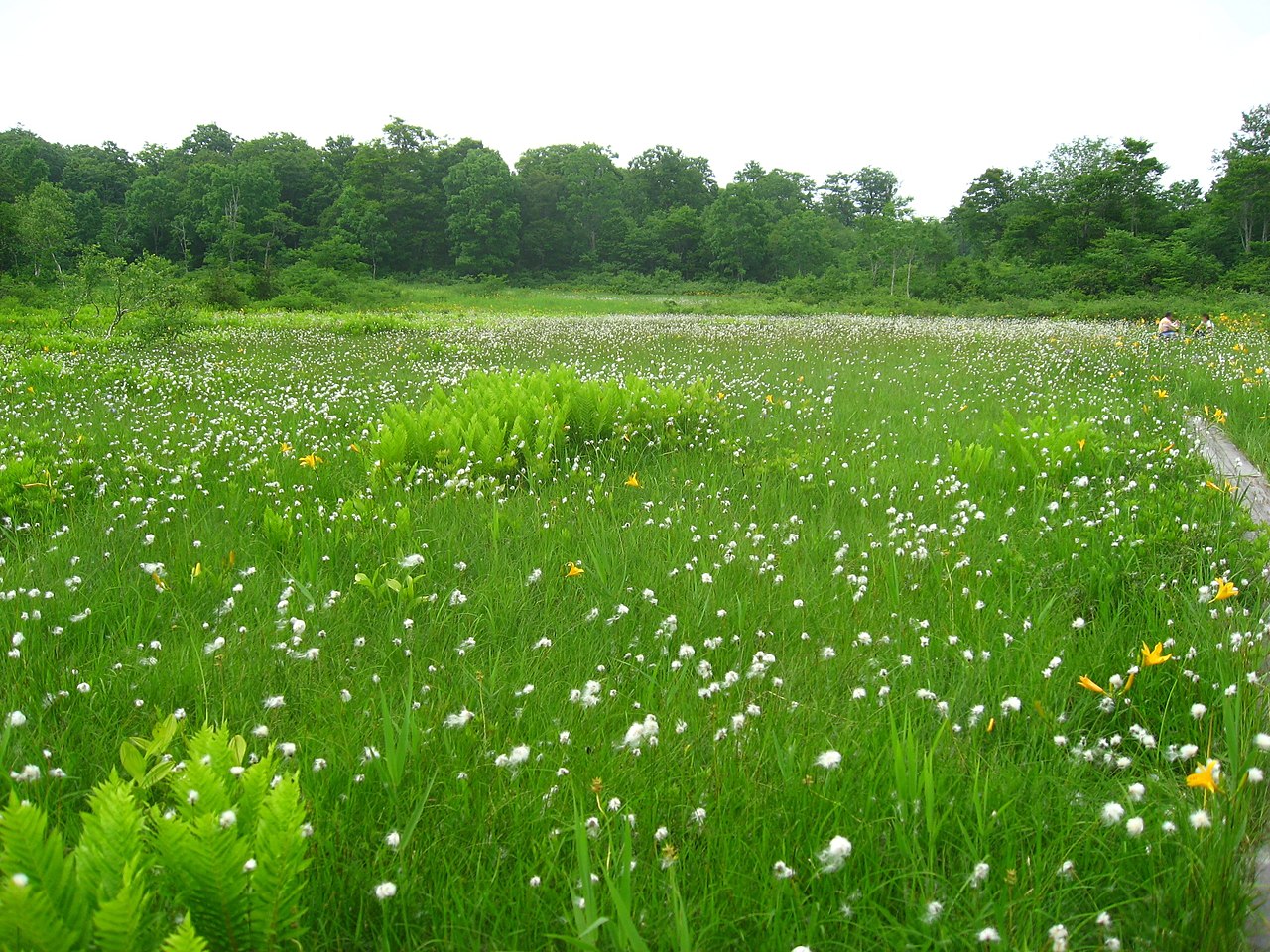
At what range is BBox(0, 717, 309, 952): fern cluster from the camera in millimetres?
1229

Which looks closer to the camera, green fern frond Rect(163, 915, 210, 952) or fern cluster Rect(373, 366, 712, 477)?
green fern frond Rect(163, 915, 210, 952)

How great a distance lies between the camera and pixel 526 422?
20.5 ft

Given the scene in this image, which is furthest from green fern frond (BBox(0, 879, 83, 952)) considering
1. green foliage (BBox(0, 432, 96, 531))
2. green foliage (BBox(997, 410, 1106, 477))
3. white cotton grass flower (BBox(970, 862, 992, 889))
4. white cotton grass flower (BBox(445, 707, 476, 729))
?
green foliage (BBox(997, 410, 1106, 477))

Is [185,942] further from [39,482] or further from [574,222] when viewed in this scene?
[574,222]

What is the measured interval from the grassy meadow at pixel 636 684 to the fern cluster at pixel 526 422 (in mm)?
58

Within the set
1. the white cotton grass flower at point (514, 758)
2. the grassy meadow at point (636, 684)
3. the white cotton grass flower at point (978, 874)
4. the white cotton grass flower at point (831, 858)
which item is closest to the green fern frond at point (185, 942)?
the grassy meadow at point (636, 684)

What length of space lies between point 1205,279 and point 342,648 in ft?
176

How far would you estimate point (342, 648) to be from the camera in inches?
118

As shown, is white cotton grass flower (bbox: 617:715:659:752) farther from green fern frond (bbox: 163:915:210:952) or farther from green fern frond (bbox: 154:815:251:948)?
green fern frond (bbox: 163:915:210:952)

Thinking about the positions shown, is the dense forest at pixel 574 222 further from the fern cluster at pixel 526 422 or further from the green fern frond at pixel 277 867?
the green fern frond at pixel 277 867

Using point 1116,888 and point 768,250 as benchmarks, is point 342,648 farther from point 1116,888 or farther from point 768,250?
point 768,250

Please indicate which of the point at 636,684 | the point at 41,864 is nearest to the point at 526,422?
the point at 636,684

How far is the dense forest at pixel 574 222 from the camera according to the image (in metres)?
42.5

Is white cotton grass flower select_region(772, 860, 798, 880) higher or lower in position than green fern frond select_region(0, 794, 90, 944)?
lower
